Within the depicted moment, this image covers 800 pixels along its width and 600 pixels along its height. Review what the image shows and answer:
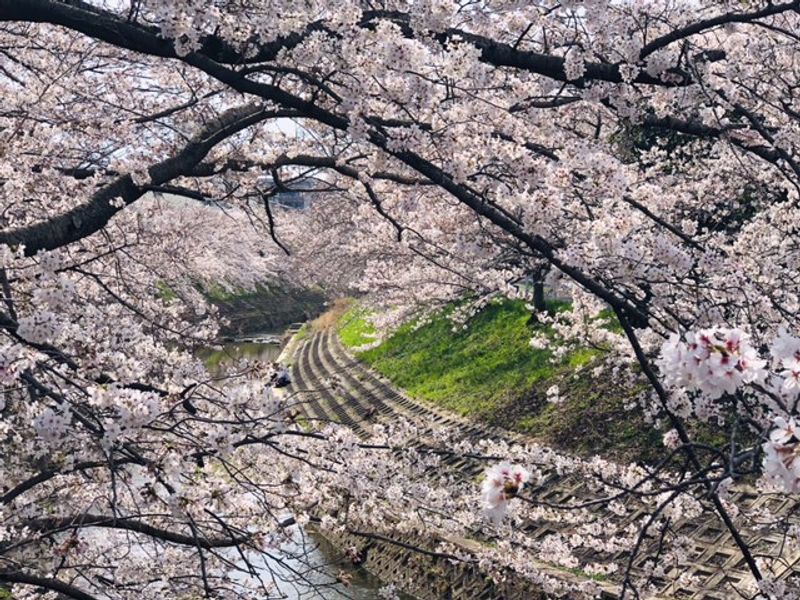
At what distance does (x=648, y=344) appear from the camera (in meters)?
9.53

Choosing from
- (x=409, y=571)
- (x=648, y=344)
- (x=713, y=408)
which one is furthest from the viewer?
(x=409, y=571)

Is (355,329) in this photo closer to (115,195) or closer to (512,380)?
(512,380)

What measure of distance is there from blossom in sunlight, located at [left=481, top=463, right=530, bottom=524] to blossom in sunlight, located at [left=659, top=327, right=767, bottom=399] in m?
0.68

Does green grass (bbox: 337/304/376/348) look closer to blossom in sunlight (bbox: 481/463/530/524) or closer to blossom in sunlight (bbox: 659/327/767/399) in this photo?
blossom in sunlight (bbox: 481/463/530/524)

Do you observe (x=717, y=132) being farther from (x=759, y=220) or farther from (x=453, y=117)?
(x=759, y=220)

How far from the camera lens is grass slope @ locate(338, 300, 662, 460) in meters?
12.5

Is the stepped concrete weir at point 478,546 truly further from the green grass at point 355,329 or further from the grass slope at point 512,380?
the green grass at point 355,329

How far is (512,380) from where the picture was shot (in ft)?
53.7

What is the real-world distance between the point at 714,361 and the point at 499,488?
0.84 meters

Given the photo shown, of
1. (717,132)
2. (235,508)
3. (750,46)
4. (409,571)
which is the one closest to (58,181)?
(235,508)

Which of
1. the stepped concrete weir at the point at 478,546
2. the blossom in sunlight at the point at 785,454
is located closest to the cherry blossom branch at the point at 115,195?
the stepped concrete weir at the point at 478,546

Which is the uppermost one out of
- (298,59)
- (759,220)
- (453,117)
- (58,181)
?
(58,181)

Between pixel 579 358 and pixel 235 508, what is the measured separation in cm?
977

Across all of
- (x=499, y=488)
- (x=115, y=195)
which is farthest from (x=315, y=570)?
(x=499, y=488)
